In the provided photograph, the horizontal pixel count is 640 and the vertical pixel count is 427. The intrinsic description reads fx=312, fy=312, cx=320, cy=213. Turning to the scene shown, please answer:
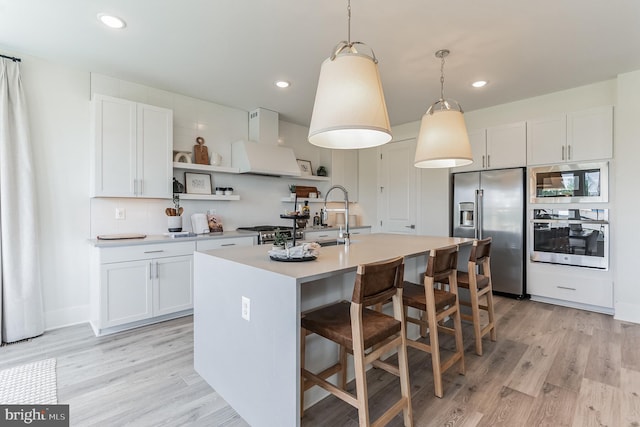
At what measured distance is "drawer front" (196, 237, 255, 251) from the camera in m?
3.38

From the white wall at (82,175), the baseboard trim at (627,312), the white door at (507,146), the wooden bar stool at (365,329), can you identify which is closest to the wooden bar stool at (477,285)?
the wooden bar stool at (365,329)

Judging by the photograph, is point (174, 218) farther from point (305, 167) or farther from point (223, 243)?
point (305, 167)

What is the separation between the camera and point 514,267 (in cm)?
395

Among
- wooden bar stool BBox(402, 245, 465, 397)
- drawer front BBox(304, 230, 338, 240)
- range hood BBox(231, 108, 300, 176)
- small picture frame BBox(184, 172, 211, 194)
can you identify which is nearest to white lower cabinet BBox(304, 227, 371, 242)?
drawer front BBox(304, 230, 338, 240)

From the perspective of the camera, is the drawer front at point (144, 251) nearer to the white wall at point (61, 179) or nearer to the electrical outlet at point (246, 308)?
the white wall at point (61, 179)

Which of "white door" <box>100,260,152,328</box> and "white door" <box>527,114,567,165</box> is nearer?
"white door" <box>100,260,152,328</box>

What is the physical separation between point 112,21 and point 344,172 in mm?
3817

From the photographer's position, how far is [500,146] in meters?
4.09

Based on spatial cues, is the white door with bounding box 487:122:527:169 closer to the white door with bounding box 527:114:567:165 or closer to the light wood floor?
the white door with bounding box 527:114:567:165

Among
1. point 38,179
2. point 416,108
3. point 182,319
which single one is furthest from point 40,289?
point 416,108

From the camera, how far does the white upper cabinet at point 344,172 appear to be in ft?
17.5

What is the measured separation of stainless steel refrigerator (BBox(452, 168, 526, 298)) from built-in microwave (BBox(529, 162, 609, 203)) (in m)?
0.16

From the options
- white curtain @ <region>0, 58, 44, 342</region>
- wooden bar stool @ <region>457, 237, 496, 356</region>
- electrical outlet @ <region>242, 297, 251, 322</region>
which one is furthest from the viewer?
white curtain @ <region>0, 58, 44, 342</region>

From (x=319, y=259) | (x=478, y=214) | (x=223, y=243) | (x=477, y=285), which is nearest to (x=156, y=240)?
(x=223, y=243)
